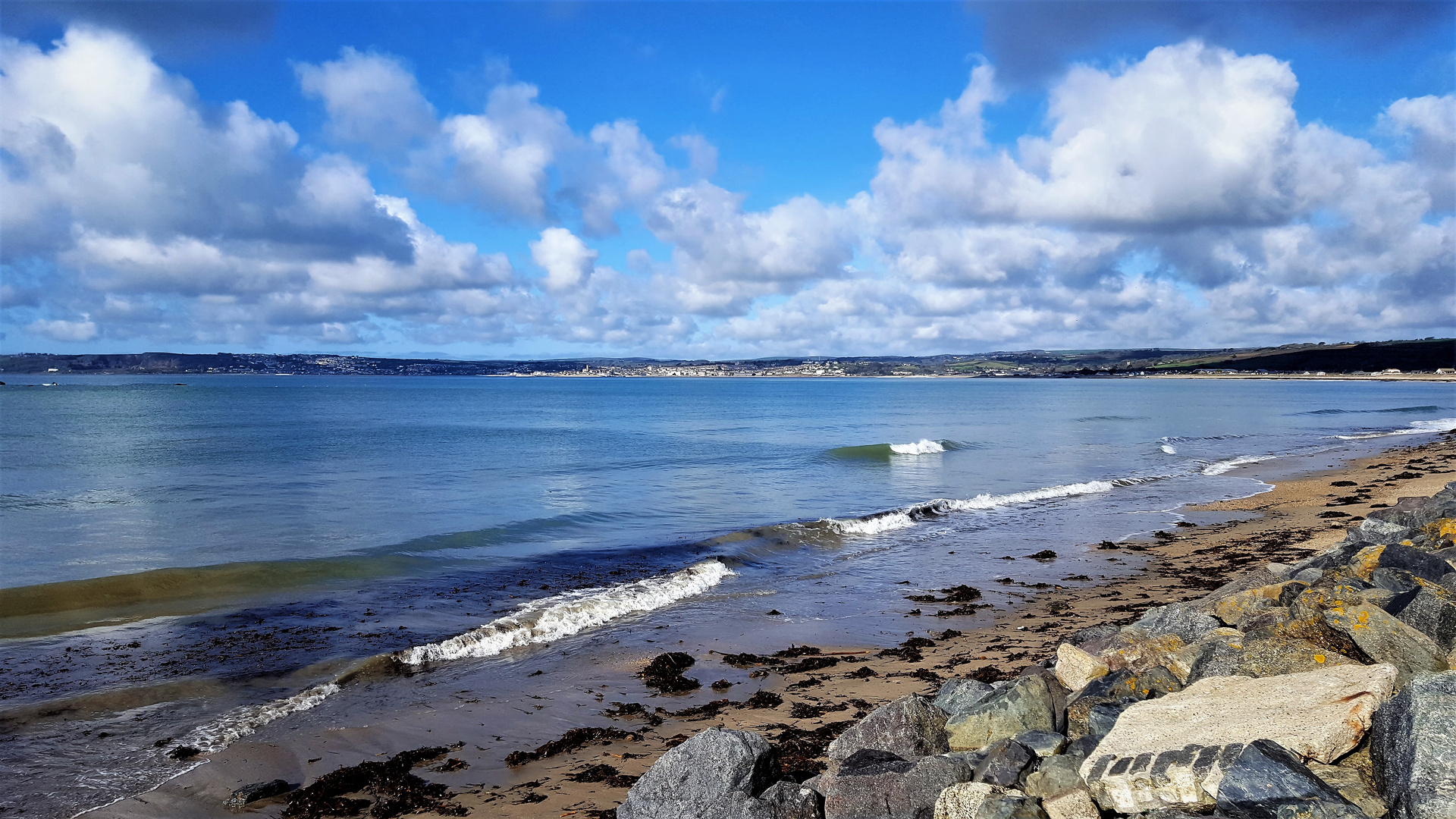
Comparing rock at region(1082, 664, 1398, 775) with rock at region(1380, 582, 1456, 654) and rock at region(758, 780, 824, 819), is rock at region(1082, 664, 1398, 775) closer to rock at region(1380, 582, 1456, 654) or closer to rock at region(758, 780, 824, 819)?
rock at region(1380, 582, 1456, 654)

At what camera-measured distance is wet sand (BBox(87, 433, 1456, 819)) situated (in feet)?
24.7

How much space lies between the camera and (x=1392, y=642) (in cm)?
602

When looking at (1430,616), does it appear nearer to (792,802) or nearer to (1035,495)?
(792,802)

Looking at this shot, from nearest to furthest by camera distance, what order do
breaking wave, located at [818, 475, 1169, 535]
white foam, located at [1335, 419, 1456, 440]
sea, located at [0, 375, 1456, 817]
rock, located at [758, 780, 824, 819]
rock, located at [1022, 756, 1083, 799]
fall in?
rock, located at [1022, 756, 1083, 799] < rock, located at [758, 780, 824, 819] < sea, located at [0, 375, 1456, 817] < breaking wave, located at [818, 475, 1169, 535] < white foam, located at [1335, 419, 1456, 440]

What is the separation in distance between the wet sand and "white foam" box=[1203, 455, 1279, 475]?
1615 centimetres

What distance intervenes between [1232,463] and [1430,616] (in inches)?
1370

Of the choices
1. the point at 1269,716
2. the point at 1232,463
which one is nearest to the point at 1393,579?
the point at 1269,716

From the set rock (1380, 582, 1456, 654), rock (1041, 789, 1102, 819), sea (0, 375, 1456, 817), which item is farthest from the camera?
sea (0, 375, 1456, 817)

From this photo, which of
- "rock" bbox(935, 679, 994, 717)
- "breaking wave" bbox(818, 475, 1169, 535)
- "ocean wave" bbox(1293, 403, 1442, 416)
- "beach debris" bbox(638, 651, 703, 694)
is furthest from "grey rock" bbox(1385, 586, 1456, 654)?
"ocean wave" bbox(1293, 403, 1442, 416)

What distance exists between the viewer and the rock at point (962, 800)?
5.21 m

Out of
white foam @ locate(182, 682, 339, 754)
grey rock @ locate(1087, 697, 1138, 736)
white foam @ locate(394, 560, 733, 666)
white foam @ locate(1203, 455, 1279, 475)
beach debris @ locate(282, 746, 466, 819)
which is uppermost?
grey rock @ locate(1087, 697, 1138, 736)

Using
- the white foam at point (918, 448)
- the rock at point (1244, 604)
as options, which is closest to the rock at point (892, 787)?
the rock at point (1244, 604)

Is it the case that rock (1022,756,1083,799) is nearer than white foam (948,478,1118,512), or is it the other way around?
rock (1022,756,1083,799)

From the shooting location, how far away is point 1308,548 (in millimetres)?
17266
